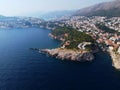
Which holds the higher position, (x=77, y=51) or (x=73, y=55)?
(x=77, y=51)

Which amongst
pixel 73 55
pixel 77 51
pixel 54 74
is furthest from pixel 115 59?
pixel 54 74

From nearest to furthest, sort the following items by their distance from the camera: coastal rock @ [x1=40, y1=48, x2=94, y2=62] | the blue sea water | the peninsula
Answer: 1. the blue sea water
2. coastal rock @ [x1=40, y1=48, x2=94, y2=62]
3. the peninsula

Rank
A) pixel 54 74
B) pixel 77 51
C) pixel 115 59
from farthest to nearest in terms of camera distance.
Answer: pixel 77 51
pixel 115 59
pixel 54 74

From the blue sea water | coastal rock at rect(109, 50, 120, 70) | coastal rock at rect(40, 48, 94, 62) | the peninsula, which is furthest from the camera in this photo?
the peninsula

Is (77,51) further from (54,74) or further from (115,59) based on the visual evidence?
(54,74)

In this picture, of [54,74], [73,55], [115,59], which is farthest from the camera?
[73,55]

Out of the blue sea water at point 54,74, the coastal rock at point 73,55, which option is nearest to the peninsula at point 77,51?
the coastal rock at point 73,55

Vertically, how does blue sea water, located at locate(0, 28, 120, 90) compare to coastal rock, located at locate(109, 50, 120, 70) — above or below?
Result: below

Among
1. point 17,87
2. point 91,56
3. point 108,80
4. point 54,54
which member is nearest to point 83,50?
point 91,56

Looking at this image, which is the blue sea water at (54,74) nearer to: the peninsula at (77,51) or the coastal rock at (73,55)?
the coastal rock at (73,55)

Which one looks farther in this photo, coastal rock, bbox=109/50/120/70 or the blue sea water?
coastal rock, bbox=109/50/120/70

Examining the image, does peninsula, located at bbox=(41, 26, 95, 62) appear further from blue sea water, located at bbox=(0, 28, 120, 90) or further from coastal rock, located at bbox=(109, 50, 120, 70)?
coastal rock, located at bbox=(109, 50, 120, 70)

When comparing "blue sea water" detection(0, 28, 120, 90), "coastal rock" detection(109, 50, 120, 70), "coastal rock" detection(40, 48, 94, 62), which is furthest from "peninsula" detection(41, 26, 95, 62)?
"coastal rock" detection(109, 50, 120, 70)
